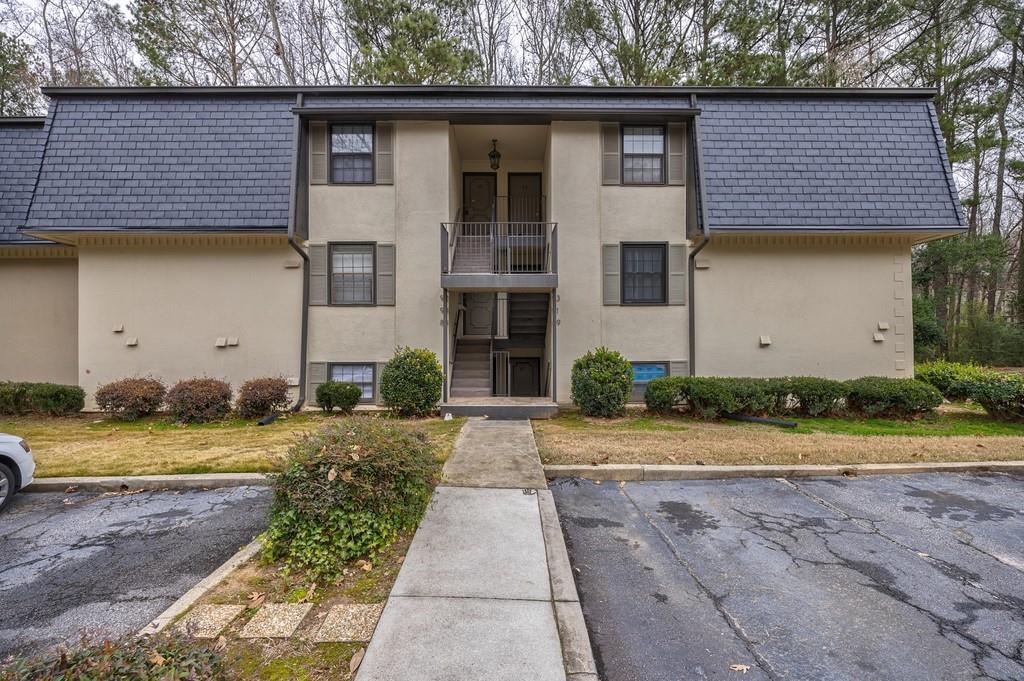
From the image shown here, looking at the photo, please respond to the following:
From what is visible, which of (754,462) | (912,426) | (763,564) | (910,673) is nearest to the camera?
(910,673)

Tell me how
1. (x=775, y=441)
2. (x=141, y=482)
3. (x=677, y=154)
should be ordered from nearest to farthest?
(x=141, y=482) → (x=775, y=441) → (x=677, y=154)

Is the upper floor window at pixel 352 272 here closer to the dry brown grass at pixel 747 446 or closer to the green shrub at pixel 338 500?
the dry brown grass at pixel 747 446

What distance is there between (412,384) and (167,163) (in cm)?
728

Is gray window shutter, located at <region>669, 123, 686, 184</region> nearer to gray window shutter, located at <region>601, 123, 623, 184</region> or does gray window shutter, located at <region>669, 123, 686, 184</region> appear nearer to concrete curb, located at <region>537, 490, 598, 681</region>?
gray window shutter, located at <region>601, 123, 623, 184</region>

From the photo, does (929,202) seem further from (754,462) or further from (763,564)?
(763,564)

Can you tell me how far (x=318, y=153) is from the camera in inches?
439

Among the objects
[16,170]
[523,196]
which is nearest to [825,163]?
[523,196]

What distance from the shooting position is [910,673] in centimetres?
258

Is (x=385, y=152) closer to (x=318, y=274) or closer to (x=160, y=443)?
(x=318, y=274)

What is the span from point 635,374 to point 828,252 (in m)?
5.19

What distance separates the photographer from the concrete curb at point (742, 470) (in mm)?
5914

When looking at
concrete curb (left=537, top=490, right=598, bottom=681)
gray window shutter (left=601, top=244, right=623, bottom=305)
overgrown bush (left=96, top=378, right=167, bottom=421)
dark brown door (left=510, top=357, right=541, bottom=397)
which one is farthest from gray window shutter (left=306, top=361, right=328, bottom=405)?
concrete curb (left=537, top=490, right=598, bottom=681)

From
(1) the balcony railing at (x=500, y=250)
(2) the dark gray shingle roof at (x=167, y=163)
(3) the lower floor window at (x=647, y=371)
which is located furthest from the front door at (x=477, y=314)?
(2) the dark gray shingle roof at (x=167, y=163)

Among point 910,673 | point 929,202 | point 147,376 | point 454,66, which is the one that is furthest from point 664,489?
point 454,66
